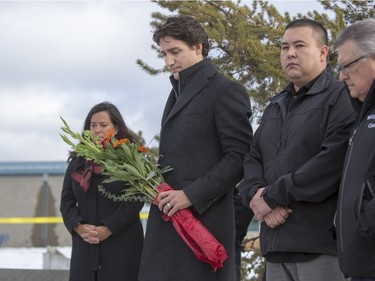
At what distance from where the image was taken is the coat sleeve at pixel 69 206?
5441 mm

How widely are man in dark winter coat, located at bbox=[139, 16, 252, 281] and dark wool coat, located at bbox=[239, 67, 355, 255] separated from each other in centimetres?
22

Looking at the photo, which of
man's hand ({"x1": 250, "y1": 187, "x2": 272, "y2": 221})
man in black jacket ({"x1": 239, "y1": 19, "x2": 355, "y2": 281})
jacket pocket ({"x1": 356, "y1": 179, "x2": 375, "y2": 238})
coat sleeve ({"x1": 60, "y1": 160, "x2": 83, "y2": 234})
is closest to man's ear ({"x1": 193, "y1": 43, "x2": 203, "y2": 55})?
man in black jacket ({"x1": 239, "y1": 19, "x2": 355, "y2": 281})

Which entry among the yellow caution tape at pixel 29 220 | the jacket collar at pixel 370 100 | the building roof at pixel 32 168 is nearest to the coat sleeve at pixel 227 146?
the jacket collar at pixel 370 100

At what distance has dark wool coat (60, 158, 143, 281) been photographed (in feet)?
17.3

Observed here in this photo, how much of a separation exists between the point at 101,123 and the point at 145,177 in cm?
157

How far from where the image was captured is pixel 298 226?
3467 millimetres

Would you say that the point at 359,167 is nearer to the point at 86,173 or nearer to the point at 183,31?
the point at 183,31

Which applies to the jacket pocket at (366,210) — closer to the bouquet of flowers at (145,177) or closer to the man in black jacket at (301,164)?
the man in black jacket at (301,164)

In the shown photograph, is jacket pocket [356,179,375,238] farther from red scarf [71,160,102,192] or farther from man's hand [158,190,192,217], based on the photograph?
red scarf [71,160,102,192]

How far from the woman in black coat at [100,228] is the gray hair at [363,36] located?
8.09ft

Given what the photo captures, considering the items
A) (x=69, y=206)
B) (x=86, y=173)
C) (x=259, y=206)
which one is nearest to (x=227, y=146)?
(x=259, y=206)

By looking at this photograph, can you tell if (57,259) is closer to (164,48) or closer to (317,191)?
(164,48)

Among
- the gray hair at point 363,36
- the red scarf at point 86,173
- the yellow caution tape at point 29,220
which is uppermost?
the gray hair at point 363,36

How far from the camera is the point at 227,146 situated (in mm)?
4062
